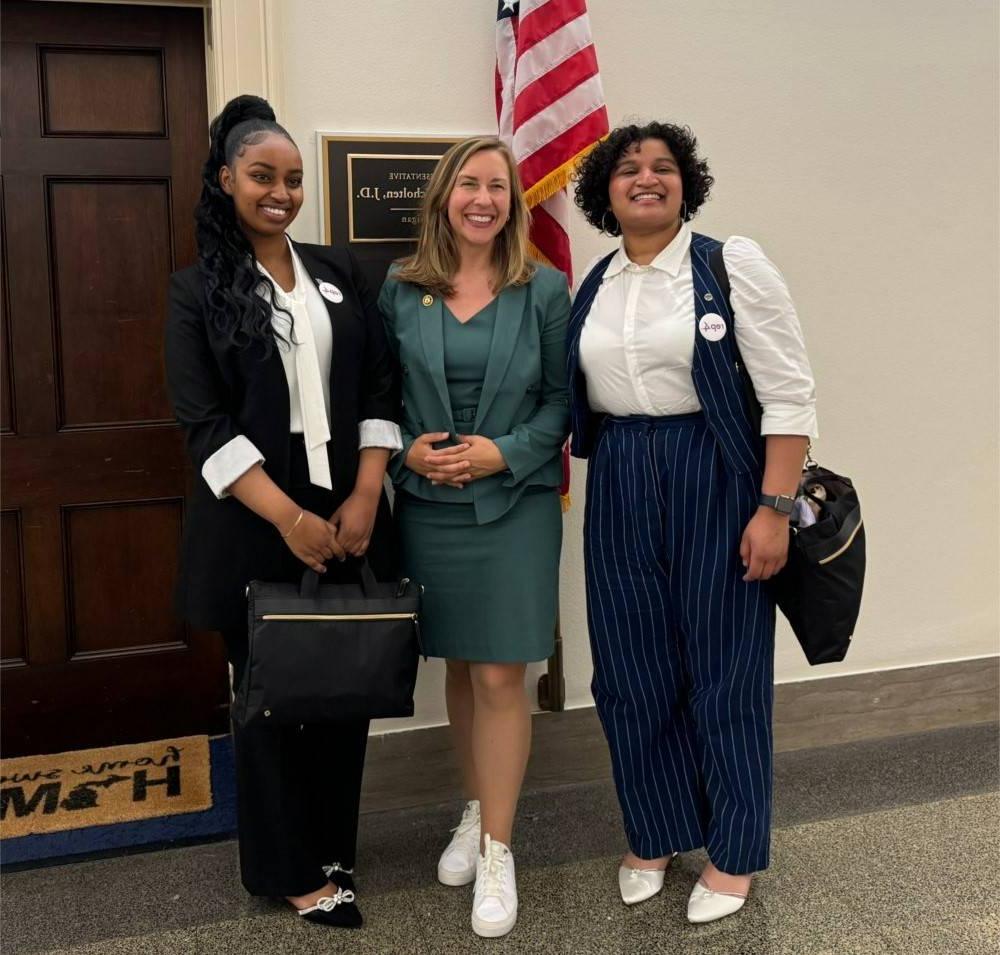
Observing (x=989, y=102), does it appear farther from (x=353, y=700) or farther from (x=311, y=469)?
(x=353, y=700)

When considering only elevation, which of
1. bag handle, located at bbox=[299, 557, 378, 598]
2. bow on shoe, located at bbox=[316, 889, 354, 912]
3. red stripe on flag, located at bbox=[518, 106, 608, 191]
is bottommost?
bow on shoe, located at bbox=[316, 889, 354, 912]

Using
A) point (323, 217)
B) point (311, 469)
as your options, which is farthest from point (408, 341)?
point (323, 217)

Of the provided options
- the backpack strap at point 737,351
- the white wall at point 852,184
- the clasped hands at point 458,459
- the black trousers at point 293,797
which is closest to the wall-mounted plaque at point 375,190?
the white wall at point 852,184

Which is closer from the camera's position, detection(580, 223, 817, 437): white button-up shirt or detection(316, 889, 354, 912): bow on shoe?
detection(580, 223, 817, 437): white button-up shirt

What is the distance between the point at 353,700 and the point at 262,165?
105 centimetres

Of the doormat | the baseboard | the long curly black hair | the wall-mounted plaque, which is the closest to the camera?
the long curly black hair

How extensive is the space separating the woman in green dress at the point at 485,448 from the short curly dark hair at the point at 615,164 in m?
0.15

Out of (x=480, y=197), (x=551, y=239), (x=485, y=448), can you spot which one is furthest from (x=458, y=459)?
(x=551, y=239)

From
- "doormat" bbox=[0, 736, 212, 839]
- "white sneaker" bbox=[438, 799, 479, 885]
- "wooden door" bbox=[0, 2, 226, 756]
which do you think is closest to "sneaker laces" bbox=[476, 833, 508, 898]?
"white sneaker" bbox=[438, 799, 479, 885]

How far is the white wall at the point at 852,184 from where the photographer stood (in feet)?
8.51

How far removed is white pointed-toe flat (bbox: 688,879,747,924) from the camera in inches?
87.7

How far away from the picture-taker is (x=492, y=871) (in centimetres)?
224

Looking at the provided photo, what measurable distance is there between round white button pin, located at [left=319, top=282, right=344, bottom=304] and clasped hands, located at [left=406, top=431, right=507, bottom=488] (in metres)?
0.34

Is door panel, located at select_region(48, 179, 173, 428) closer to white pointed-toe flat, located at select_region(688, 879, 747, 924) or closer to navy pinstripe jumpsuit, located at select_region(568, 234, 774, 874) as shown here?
navy pinstripe jumpsuit, located at select_region(568, 234, 774, 874)
